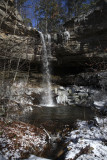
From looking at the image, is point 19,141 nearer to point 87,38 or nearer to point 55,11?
point 87,38

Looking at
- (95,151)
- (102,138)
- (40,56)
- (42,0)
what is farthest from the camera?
(42,0)

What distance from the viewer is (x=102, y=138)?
11.9ft

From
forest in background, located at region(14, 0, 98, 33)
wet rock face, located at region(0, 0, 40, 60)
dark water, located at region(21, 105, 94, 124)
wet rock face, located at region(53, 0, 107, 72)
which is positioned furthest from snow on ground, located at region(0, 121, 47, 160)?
forest in background, located at region(14, 0, 98, 33)

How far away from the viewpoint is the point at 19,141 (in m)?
3.50

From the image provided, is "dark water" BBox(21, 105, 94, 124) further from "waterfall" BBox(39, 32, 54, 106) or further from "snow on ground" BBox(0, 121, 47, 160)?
"waterfall" BBox(39, 32, 54, 106)

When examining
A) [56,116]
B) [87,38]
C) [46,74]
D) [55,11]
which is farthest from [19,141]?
[55,11]

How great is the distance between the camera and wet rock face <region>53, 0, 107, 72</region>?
44.9 feet

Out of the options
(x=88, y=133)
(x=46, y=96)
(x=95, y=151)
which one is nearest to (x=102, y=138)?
(x=88, y=133)

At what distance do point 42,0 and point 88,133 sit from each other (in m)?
26.9

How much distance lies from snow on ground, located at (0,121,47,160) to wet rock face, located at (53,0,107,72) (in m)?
11.6

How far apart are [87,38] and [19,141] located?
1379 centimetres

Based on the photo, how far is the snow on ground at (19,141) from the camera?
3102mm

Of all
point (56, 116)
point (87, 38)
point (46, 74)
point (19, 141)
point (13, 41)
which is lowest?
point (56, 116)

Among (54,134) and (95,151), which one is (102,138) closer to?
(95,151)
